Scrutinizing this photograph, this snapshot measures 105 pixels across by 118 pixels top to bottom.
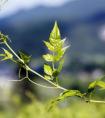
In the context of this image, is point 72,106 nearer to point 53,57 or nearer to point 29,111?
point 29,111

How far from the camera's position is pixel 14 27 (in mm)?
128625

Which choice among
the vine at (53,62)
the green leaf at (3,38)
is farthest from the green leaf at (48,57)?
the green leaf at (3,38)

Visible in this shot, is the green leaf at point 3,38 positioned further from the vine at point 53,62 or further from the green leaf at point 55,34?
the green leaf at point 55,34

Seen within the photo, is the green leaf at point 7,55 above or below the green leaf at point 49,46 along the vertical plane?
below

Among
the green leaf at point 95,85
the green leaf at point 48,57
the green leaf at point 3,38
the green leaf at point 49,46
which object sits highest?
the green leaf at point 3,38

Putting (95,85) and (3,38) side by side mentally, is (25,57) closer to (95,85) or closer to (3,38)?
(3,38)

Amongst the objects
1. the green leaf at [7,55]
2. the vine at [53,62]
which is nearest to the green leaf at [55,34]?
the vine at [53,62]

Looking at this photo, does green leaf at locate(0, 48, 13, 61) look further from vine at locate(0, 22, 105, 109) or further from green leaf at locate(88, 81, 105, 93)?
green leaf at locate(88, 81, 105, 93)

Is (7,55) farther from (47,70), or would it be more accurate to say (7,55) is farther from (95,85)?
(95,85)

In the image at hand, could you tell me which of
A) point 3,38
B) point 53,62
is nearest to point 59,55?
point 53,62

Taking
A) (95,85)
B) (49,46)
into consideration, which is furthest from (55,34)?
(95,85)

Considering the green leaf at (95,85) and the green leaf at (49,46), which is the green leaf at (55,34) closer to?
the green leaf at (49,46)

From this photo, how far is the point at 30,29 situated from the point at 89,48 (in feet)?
92.9

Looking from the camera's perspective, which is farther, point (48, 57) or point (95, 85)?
point (48, 57)
